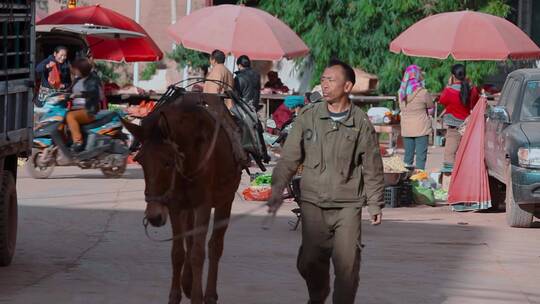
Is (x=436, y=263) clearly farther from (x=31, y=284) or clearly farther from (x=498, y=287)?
(x=31, y=284)

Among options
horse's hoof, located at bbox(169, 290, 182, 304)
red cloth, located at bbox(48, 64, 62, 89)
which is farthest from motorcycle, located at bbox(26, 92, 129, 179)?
horse's hoof, located at bbox(169, 290, 182, 304)

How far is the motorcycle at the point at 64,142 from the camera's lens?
18.8 m

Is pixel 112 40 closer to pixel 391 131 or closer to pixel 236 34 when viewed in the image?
pixel 236 34

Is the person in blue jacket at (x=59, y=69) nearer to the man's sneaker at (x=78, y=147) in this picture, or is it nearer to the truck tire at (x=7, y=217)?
the man's sneaker at (x=78, y=147)

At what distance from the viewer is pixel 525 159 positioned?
14.7 metres

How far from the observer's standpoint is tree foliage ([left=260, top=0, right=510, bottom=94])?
27547 mm

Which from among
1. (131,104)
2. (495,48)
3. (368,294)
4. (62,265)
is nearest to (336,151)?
(368,294)

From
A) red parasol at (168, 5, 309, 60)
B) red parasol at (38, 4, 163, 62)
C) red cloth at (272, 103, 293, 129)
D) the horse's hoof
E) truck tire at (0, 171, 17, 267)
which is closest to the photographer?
the horse's hoof

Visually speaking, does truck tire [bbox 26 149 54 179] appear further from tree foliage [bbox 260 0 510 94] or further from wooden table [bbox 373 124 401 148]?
tree foliage [bbox 260 0 510 94]

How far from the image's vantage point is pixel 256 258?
474 inches

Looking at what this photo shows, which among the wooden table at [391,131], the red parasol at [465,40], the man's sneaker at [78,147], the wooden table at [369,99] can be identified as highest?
the red parasol at [465,40]

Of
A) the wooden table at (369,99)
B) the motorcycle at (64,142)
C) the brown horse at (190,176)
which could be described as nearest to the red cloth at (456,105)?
the motorcycle at (64,142)

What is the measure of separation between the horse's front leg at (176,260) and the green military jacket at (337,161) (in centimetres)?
128

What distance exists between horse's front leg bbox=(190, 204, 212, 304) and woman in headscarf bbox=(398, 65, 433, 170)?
10.8 meters
